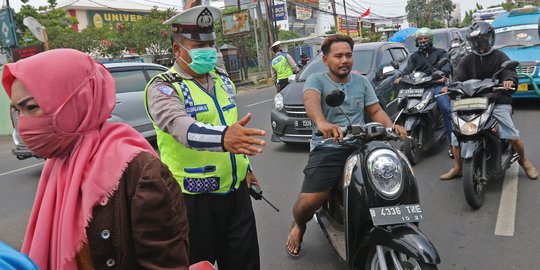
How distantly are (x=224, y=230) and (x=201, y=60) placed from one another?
36.3 inches

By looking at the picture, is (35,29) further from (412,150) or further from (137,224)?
(137,224)

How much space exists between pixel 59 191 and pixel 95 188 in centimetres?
13

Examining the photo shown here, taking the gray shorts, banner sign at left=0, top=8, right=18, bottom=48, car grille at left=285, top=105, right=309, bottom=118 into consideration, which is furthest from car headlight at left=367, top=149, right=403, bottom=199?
banner sign at left=0, top=8, right=18, bottom=48

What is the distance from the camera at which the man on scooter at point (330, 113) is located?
2994 millimetres

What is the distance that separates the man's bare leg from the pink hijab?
6.06 ft

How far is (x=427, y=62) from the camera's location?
6477 millimetres

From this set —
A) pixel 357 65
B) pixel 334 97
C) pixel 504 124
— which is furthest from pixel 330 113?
pixel 357 65

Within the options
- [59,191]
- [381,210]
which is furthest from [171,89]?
[381,210]

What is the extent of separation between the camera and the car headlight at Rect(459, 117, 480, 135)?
13.5 feet

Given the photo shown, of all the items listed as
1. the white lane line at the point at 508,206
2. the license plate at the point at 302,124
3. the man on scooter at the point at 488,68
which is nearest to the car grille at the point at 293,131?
the license plate at the point at 302,124

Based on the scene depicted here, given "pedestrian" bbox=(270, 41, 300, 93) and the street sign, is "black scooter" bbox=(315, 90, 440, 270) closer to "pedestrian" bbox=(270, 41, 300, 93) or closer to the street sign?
"pedestrian" bbox=(270, 41, 300, 93)

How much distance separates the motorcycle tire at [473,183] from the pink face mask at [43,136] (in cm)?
352

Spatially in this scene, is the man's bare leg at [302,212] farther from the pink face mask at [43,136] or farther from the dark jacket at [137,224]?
the pink face mask at [43,136]

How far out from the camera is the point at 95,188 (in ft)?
4.10
